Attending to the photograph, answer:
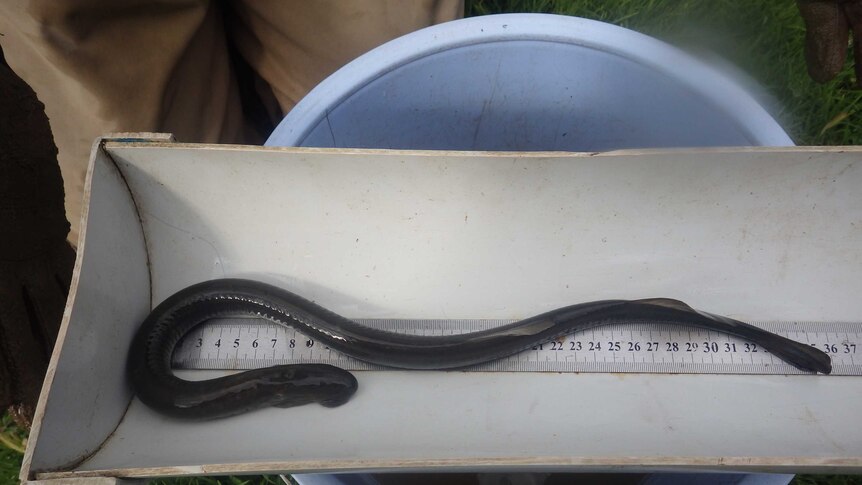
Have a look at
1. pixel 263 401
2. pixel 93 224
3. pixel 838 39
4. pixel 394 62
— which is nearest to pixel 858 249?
pixel 838 39

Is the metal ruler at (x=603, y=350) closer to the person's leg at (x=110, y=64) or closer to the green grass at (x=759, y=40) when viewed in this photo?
the person's leg at (x=110, y=64)

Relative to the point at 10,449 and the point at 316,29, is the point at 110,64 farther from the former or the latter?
the point at 10,449

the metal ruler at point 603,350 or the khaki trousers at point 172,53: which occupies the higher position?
the khaki trousers at point 172,53

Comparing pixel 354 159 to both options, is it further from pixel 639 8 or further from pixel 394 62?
pixel 639 8

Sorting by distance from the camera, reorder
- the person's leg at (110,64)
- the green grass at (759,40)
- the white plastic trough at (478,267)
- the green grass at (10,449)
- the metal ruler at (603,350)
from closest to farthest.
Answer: the person's leg at (110,64), the white plastic trough at (478,267), the metal ruler at (603,350), the green grass at (10,449), the green grass at (759,40)

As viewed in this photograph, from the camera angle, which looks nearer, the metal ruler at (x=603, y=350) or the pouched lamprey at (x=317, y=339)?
the pouched lamprey at (x=317, y=339)

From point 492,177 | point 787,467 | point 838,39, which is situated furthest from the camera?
point 492,177

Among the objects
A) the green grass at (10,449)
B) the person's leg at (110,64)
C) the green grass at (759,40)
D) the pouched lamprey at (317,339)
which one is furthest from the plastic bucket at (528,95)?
the green grass at (10,449)

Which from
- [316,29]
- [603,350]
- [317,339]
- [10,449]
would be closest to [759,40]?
[603,350]
